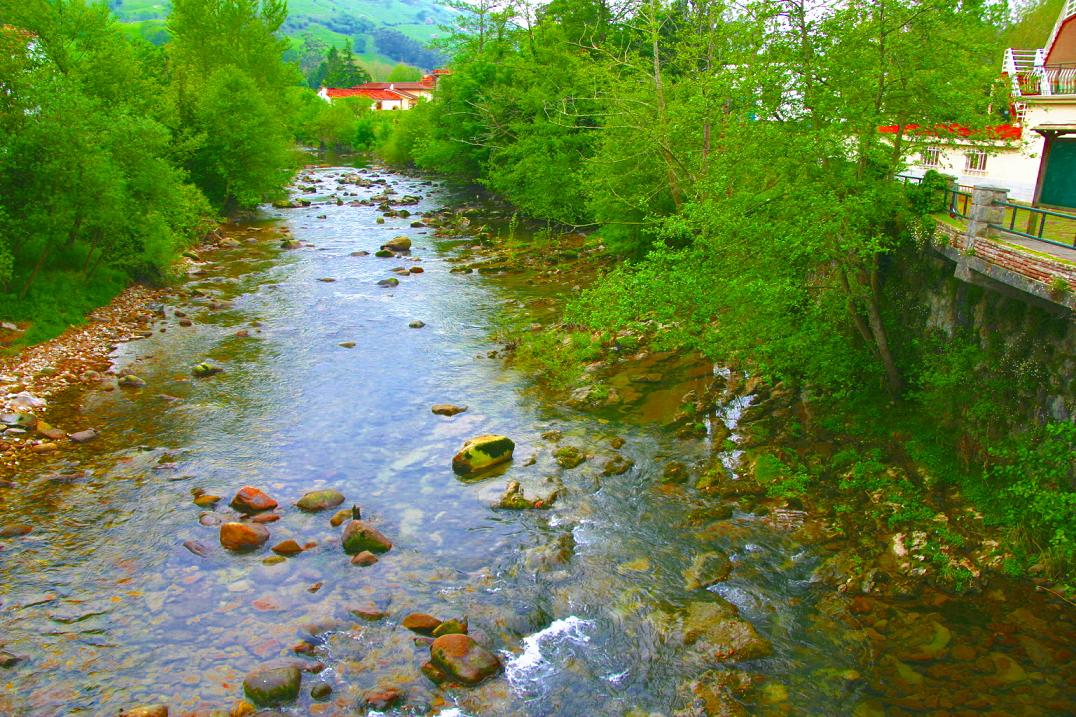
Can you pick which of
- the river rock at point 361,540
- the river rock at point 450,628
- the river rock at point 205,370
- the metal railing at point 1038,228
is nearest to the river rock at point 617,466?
the river rock at point 361,540

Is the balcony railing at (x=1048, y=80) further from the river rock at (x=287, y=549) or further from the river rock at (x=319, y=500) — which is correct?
the river rock at (x=287, y=549)

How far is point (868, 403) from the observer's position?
53.6 feet

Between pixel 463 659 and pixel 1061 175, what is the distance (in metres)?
22.3

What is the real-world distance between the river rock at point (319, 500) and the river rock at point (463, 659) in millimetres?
4746

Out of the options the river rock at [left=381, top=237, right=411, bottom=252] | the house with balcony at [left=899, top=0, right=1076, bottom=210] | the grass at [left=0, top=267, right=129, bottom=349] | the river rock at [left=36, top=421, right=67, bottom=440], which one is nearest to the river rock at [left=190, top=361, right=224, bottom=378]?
the river rock at [left=36, top=421, right=67, bottom=440]

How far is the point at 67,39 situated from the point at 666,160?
24.5 meters

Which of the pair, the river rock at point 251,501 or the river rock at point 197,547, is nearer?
the river rock at point 197,547

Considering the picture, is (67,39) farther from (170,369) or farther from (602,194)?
(602,194)

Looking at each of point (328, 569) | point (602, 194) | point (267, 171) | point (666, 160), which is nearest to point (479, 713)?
point (328, 569)

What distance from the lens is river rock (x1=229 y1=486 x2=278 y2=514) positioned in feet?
46.4

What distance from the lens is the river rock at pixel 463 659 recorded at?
1015 cm

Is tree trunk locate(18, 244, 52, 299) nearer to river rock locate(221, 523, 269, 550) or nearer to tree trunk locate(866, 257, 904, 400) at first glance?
river rock locate(221, 523, 269, 550)

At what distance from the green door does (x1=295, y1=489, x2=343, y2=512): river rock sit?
21705 mm

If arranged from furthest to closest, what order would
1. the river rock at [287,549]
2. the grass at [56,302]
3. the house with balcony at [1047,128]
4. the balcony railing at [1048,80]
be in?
the grass at [56,302] < the balcony railing at [1048,80] < the house with balcony at [1047,128] < the river rock at [287,549]
